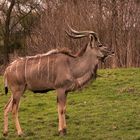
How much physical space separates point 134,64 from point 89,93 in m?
6.98

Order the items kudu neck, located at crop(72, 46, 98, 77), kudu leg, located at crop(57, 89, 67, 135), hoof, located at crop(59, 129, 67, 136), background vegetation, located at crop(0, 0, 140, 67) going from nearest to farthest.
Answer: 1. hoof, located at crop(59, 129, 67, 136)
2. kudu leg, located at crop(57, 89, 67, 135)
3. kudu neck, located at crop(72, 46, 98, 77)
4. background vegetation, located at crop(0, 0, 140, 67)

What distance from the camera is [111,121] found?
9.24m

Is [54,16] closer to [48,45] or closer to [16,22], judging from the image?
[48,45]

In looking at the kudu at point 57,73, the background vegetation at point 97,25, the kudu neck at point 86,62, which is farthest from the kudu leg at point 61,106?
the background vegetation at point 97,25

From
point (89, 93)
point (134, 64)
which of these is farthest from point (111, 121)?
point (134, 64)

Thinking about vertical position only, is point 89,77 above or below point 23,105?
above

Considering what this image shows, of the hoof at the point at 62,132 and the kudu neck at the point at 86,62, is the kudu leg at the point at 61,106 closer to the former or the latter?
the hoof at the point at 62,132

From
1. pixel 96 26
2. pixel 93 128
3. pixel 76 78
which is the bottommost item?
pixel 93 128

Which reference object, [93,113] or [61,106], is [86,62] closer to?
[61,106]

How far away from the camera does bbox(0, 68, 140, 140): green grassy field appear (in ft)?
27.1

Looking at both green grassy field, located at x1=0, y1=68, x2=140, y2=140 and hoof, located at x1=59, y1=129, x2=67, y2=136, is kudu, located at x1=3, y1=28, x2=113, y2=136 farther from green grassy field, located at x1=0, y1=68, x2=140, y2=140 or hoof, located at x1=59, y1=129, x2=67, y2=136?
green grassy field, located at x1=0, y1=68, x2=140, y2=140

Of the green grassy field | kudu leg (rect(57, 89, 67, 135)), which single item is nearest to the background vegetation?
the green grassy field

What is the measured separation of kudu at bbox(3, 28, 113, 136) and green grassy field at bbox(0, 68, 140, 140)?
0.48 metres

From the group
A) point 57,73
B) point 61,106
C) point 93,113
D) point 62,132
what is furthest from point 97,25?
point 62,132
